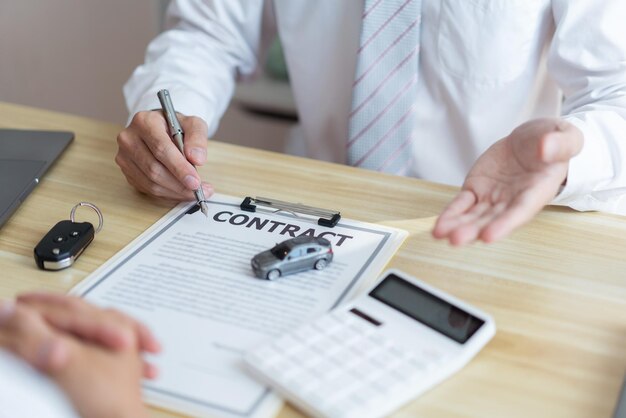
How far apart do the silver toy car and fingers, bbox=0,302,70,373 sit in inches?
10.1

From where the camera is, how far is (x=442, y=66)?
51.3 inches

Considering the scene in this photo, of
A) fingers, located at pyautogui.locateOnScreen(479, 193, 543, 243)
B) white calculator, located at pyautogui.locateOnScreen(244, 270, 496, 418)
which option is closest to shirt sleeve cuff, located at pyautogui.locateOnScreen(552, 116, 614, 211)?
Answer: fingers, located at pyautogui.locateOnScreen(479, 193, 543, 243)

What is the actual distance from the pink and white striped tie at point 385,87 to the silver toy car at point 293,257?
0.47 m

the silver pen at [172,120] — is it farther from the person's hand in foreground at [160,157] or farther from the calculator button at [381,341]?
the calculator button at [381,341]

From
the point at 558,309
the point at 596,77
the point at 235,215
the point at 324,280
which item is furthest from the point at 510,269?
the point at 596,77

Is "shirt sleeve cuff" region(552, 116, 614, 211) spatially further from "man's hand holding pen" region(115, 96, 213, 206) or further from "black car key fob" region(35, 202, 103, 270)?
"black car key fob" region(35, 202, 103, 270)

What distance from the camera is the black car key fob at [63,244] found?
0.87 metres

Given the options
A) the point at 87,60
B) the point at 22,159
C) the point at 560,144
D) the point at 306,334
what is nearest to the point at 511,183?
the point at 560,144

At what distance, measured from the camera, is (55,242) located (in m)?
0.89

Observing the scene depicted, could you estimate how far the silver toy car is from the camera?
0.84 m

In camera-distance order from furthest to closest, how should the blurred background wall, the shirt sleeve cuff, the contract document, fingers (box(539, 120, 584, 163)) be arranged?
the blurred background wall, the shirt sleeve cuff, fingers (box(539, 120, 584, 163)), the contract document

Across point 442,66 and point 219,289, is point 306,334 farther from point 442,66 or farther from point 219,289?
point 442,66

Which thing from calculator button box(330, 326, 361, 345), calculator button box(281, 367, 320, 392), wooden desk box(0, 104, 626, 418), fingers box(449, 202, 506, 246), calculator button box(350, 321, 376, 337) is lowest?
Result: wooden desk box(0, 104, 626, 418)

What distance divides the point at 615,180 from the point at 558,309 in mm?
308
